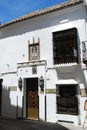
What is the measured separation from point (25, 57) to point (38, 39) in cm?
149

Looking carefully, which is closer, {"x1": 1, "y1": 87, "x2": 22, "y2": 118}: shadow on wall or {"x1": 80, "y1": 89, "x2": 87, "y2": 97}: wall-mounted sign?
{"x1": 80, "y1": 89, "x2": 87, "y2": 97}: wall-mounted sign

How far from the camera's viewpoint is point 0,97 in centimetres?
1894

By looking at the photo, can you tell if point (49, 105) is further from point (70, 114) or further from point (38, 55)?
point (38, 55)

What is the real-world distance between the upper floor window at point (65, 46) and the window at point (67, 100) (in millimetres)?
1481

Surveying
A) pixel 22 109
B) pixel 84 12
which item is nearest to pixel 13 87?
pixel 22 109

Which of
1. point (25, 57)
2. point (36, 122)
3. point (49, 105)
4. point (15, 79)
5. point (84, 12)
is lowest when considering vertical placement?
point (36, 122)

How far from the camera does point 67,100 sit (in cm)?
1480

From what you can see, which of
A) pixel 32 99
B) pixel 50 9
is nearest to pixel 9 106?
pixel 32 99

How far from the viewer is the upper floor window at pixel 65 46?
14.5 m

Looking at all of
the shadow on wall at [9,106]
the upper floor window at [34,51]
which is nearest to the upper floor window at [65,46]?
the upper floor window at [34,51]

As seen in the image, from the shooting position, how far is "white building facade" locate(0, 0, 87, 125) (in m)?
14.5

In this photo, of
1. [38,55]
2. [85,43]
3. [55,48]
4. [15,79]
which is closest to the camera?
[85,43]

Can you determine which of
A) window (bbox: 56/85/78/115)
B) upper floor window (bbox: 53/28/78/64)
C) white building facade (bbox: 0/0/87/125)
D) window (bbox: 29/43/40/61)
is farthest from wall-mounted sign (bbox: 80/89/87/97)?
window (bbox: 29/43/40/61)

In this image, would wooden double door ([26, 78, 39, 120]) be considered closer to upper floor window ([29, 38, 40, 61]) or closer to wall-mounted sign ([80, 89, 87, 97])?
upper floor window ([29, 38, 40, 61])
